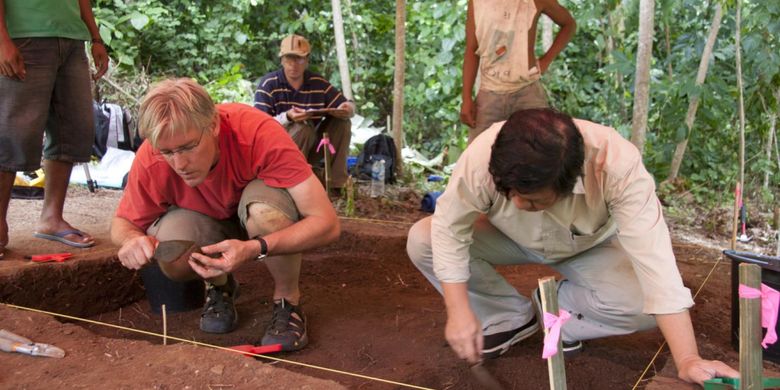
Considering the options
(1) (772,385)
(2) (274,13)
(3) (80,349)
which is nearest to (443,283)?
(1) (772,385)

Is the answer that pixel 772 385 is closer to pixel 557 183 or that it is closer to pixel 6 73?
pixel 557 183

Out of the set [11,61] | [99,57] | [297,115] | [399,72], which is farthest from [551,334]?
[399,72]

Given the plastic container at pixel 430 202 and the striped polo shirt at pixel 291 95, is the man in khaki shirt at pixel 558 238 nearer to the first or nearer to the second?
the plastic container at pixel 430 202

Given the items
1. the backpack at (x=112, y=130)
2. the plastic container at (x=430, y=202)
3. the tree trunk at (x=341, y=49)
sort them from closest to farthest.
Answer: the plastic container at (x=430, y=202), the backpack at (x=112, y=130), the tree trunk at (x=341, y=49)

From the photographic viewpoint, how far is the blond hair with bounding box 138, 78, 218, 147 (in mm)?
2166

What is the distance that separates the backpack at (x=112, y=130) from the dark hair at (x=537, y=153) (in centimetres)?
482

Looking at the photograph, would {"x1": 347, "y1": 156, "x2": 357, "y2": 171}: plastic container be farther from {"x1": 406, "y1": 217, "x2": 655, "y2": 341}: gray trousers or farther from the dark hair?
the dark hair

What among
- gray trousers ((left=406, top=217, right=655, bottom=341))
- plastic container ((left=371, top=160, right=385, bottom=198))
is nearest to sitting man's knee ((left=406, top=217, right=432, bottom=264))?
gray trousers ((left=406, top=217, right=655, bottom=341))

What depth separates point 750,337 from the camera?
1.64 metres

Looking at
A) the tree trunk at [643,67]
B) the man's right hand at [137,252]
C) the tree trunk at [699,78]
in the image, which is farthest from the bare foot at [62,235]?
the tree trunk at [699,78]

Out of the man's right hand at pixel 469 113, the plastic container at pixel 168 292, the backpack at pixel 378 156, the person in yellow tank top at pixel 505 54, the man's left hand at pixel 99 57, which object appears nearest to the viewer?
the plastic container at pixel 168 292

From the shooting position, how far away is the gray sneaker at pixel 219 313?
9.06 ft

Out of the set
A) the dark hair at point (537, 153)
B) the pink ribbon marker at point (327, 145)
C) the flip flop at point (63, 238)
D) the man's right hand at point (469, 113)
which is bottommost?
the flip flop at point (63, 238)

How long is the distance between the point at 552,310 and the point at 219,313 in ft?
5.26
